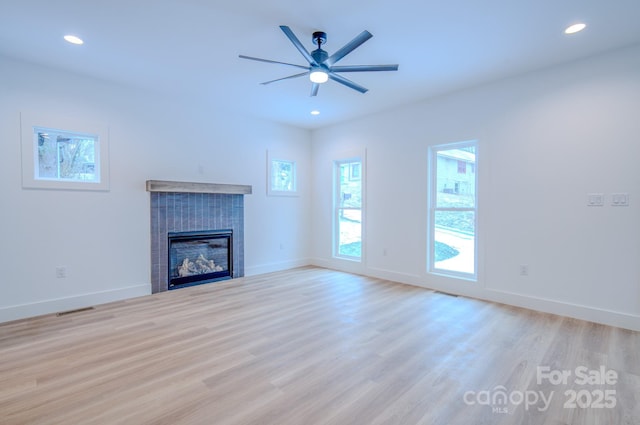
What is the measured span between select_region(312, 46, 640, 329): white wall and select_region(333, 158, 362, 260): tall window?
1020 millimetres

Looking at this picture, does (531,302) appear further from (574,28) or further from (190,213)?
(190,213)

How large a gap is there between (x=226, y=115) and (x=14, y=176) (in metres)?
2.78

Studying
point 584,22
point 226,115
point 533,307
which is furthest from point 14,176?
point 533,307

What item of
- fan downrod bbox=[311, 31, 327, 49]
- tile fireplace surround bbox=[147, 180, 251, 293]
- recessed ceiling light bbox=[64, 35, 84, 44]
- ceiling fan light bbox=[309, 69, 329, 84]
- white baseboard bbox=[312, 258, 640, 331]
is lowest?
white baseboard bbox=[312, 258, 640, 331]

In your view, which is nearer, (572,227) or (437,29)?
(437,29)

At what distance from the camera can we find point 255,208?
5.46 m

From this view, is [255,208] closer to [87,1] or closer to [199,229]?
[199,229]

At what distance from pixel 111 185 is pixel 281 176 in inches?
110

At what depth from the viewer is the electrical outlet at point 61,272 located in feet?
11.7

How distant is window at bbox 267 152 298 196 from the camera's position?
565 cm

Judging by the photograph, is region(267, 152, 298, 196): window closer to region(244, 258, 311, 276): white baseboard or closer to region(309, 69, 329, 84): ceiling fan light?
region(244, 258, 311, 276): white baseboard

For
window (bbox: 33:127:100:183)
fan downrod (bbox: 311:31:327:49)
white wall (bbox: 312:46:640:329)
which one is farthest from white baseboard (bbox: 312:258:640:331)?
window (bbox: 33:127:100:183)

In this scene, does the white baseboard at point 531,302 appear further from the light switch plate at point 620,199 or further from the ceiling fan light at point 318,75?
the ceiling fan light at point 318,75

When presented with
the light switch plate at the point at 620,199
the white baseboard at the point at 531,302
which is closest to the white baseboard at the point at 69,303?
the white baseboard at the point at 531,302
